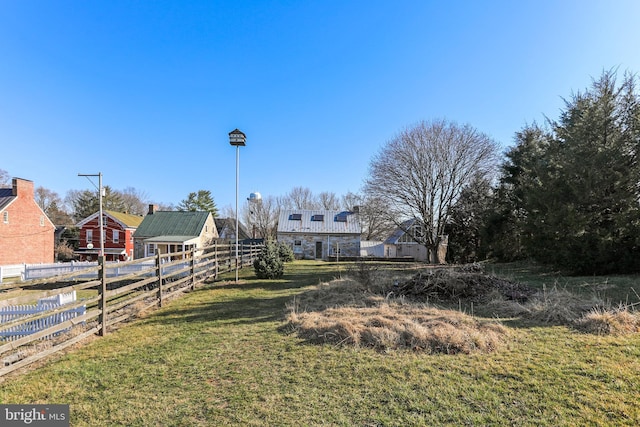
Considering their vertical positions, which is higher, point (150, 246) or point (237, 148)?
point (237, 148)

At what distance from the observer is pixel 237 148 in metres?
12.1

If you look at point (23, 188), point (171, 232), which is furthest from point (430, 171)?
point (23, 188)

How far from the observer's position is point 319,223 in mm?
33594

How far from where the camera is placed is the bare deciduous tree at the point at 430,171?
21.8 metres

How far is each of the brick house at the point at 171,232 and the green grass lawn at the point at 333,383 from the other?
25.5 meters

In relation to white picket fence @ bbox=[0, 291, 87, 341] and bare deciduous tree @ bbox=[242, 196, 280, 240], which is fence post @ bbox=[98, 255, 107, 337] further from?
bare deciduous tree @ bbox=[242, 196, 280, 240]

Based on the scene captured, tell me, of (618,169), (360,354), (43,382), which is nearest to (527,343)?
(360,354)

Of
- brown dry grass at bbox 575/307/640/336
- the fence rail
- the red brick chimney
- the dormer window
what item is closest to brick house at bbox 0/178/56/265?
the red brick chimney

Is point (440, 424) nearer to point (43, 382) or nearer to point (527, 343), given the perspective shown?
point (527, 343)

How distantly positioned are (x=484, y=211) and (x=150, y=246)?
28360 millimetres

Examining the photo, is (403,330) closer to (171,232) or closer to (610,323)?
(610,323)

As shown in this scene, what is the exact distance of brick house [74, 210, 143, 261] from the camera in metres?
33.6

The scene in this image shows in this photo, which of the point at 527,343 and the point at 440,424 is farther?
the point at 527,343

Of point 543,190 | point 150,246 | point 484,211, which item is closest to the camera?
point 543,190
